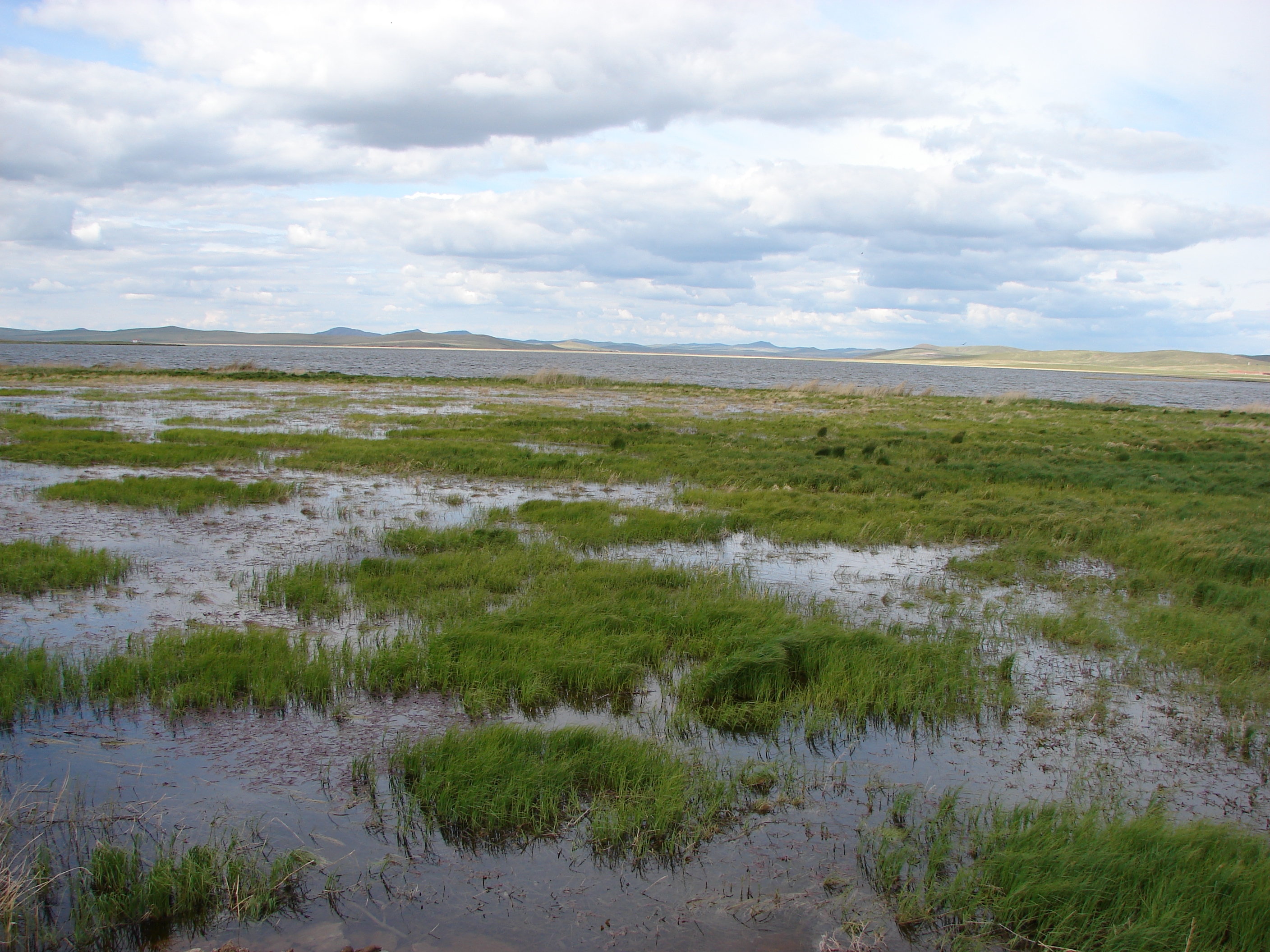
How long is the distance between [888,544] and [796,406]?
32.7 metres

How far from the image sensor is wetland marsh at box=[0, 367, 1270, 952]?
15.4 ft

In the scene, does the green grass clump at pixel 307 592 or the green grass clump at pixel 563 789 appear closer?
the green grass clump at pixel 563 789

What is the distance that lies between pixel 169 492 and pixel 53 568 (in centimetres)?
560

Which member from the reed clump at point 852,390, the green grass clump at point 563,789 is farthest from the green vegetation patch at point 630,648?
the reed clump at point 852,390

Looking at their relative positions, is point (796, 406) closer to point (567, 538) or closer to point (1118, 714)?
point (567, 538)

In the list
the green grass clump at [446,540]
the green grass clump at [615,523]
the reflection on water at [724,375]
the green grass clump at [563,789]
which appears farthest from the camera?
the reflection on water at [724,375]

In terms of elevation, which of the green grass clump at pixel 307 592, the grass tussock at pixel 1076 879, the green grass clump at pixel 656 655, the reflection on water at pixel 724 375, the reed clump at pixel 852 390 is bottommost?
the grass tussock at pixel 1076 879

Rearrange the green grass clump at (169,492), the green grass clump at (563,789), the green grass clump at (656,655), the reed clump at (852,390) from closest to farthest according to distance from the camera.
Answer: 1. the green grass clump at (563,789)
2. the green grass clump at (656,655)
3. the green grass clump at (169,492)
4. the reed clump at (852,390)

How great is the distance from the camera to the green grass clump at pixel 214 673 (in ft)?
23.1

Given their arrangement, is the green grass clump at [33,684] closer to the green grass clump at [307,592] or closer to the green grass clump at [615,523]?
the green grass clump at [307,592]

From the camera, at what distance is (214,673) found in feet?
24.1

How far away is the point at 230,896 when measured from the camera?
458cm

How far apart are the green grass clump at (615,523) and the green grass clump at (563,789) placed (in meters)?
6.79

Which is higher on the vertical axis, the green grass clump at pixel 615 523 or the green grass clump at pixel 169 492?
the green grass clump at pixel 169 492
